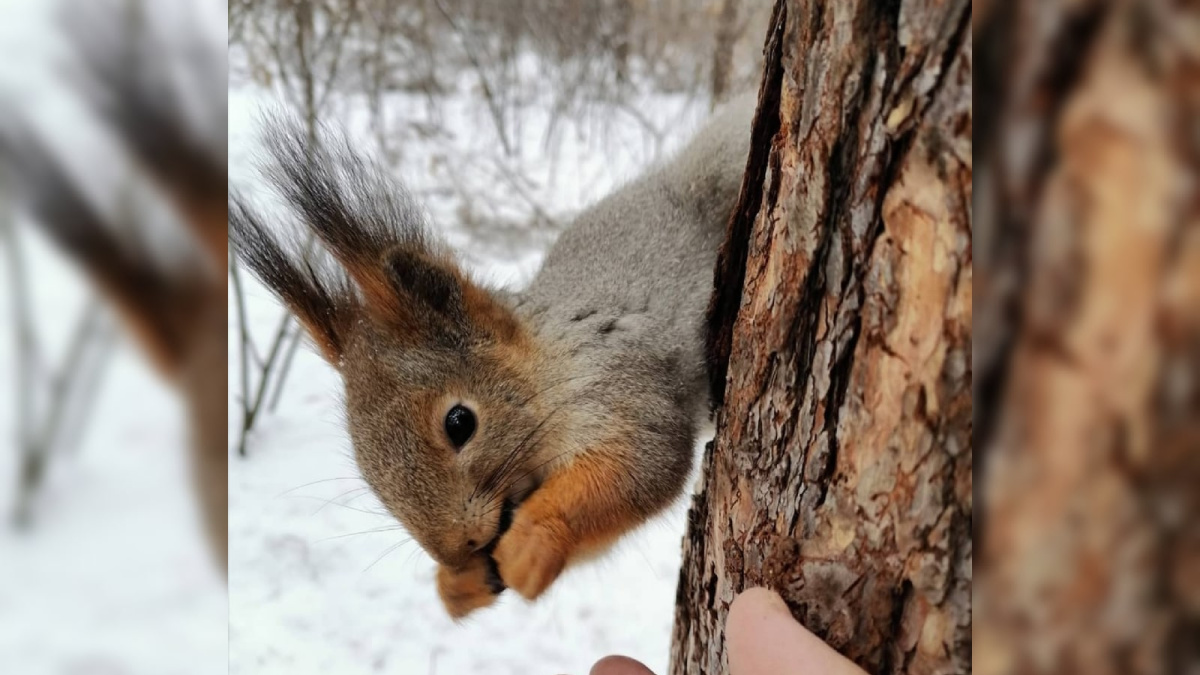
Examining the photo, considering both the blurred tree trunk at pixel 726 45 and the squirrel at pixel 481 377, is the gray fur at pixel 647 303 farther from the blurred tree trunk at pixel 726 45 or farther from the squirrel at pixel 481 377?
the blurred tree trunk at pixel 726 45

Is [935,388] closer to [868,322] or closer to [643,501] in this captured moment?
[868,322]

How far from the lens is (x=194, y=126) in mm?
429

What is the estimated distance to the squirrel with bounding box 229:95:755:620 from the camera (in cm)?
126

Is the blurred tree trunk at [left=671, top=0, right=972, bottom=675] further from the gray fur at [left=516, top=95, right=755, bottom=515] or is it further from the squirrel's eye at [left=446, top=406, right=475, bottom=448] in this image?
the squirrel's eye at [left=446, top=406, right=475, bottom=448]

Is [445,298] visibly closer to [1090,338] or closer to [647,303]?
[647,303]

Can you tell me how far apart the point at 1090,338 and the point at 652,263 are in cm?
129

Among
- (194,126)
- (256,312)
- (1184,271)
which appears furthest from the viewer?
(256,312)

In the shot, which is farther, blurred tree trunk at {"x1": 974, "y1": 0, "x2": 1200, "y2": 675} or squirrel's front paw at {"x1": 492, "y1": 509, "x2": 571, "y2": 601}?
squirrel's front paw at {"x1": 492, "y1": 509, "x2": 571, "y2": 601}

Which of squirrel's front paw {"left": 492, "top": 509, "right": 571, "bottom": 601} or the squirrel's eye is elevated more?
the squirrel's eye

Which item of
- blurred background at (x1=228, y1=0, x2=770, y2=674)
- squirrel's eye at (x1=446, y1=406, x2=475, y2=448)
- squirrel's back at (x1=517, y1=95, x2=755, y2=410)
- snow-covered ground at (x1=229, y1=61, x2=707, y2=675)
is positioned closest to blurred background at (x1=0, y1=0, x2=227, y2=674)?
blurred background at (x1=228, y1=0, x2=770, y2=674)

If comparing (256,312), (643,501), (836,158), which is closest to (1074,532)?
(836,158)

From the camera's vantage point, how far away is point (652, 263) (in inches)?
60.9

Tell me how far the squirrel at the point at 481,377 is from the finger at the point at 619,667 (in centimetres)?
15

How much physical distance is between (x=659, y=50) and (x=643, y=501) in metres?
2.59
